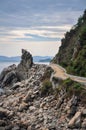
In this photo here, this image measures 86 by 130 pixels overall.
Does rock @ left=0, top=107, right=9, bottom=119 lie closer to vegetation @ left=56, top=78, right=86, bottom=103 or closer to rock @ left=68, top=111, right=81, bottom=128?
vegetation @ left=56, top=78, right=86, bottom=103

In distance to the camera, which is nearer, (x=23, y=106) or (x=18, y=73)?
(x=23, y=106)

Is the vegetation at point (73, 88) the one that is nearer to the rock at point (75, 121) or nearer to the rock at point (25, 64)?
the rock at point (75, 121)

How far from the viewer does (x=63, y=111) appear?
65938mm

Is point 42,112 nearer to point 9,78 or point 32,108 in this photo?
point 32,108

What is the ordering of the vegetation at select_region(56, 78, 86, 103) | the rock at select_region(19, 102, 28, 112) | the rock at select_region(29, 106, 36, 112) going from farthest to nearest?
1. the rock at select_region(19, 102, 28, 112)
2. the rock at select_region(29, 106, 36, 112)
3. the vegetation at select_region(56, 78, 86, 103)

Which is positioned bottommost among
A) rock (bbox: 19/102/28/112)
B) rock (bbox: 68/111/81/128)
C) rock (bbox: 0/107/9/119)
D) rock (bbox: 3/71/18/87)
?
rock (bbox: 3/71/18/87)

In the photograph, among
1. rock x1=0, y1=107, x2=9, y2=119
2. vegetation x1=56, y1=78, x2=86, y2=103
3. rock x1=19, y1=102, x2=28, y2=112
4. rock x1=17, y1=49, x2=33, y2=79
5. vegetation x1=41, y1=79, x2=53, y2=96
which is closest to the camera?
vegetation x1=56, y1=78, x2=86, y2=103

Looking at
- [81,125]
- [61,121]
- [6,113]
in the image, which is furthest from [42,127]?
[6,113]

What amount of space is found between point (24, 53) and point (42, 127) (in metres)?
92.0

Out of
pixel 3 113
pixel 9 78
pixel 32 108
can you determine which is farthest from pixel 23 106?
pixel 9 78

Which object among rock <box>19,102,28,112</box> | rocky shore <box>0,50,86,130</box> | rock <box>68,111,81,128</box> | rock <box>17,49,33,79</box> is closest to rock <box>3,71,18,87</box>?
rock <box>17,49,33,79</box>

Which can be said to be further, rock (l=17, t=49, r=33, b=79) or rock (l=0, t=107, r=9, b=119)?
rock (l=17, t=49, r=33, b=79)

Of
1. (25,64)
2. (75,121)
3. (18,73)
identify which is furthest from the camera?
(25,64)

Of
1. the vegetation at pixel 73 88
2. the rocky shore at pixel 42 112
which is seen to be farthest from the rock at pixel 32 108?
the vegetation at pixel 73 88
